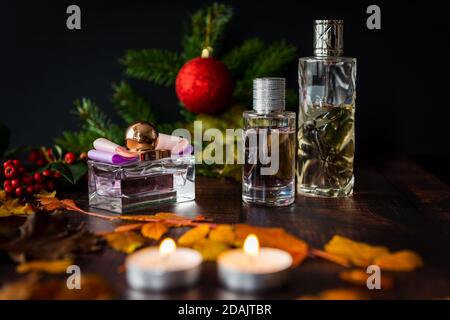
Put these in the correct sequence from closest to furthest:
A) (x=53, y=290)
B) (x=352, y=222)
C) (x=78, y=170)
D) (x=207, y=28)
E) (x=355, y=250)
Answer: (x=53, y=290) → (x=355, y=250) → (x=352, y=222) → (x=78, y=170) → (x=207, y=28)

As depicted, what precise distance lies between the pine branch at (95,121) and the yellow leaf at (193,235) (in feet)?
1.73

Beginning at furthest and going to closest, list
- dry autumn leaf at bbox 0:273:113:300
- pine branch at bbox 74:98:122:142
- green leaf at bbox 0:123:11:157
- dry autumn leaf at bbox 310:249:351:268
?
1. pine branch at bbox 74:98:122:142
2. green leaf at bbox 0:123:11:157
3. dry autumn leaf at bbox 310:249:351:268
4. dry autumn leaf at bbox 0:273:113:300

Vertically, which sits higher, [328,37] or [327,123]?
[328,37]

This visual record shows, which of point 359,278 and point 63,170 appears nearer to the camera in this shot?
point 359,278

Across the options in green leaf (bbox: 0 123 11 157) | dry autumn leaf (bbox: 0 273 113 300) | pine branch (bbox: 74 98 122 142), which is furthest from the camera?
pine branch (bbox: 74 98 122 142)

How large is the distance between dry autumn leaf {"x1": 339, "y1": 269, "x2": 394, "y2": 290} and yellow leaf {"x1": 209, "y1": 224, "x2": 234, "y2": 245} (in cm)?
17

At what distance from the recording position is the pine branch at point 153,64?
1.41 m

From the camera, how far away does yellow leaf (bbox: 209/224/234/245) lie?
0.84 m

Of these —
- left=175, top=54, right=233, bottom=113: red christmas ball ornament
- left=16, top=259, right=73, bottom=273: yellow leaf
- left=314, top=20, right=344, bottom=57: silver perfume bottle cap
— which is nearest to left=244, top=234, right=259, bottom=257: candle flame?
left=16, top=259, right=73, bottom=273: yellow leaf

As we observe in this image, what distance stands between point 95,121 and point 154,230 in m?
0.60

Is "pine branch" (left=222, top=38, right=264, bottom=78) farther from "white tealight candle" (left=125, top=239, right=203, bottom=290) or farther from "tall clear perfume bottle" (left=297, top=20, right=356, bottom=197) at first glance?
"white tealight candle" (left=125, top=239, right=203, bottom=290)

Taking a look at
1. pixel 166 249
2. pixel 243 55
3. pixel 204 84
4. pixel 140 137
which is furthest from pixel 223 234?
pixel 243 55

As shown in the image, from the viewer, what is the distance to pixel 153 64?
1418 mm

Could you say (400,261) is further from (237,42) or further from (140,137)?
(237,42)
